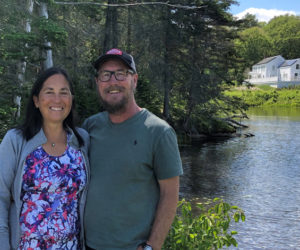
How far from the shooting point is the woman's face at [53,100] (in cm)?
259

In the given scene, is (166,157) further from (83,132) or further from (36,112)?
(36,112)

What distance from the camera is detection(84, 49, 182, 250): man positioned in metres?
2.44

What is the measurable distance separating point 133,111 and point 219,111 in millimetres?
26260

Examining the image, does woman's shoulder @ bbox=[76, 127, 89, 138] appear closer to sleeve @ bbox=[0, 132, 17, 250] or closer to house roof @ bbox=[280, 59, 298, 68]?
sleeve @ bbox=[0, 132, 17, 250]

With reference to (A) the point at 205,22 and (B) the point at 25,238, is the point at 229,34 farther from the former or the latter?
(B) the point at 25,238

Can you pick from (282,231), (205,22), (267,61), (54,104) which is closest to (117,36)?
(205,22)

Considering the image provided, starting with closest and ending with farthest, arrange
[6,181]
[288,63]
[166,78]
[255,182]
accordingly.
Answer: [6,181] → [255,182] → [166,78] → [288,63]

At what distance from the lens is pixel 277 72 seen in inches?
3504

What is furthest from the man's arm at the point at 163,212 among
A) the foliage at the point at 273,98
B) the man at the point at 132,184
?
the foliage at the point at 273,98

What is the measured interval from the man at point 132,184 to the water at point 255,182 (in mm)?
6312

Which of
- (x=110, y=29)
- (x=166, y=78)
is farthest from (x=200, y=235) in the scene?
(x=166, y=78)

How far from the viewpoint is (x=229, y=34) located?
2738 cm

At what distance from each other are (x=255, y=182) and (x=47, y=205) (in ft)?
42.2

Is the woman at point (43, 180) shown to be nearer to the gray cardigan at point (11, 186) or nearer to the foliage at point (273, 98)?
the gray cardigan at point (11, 186)
